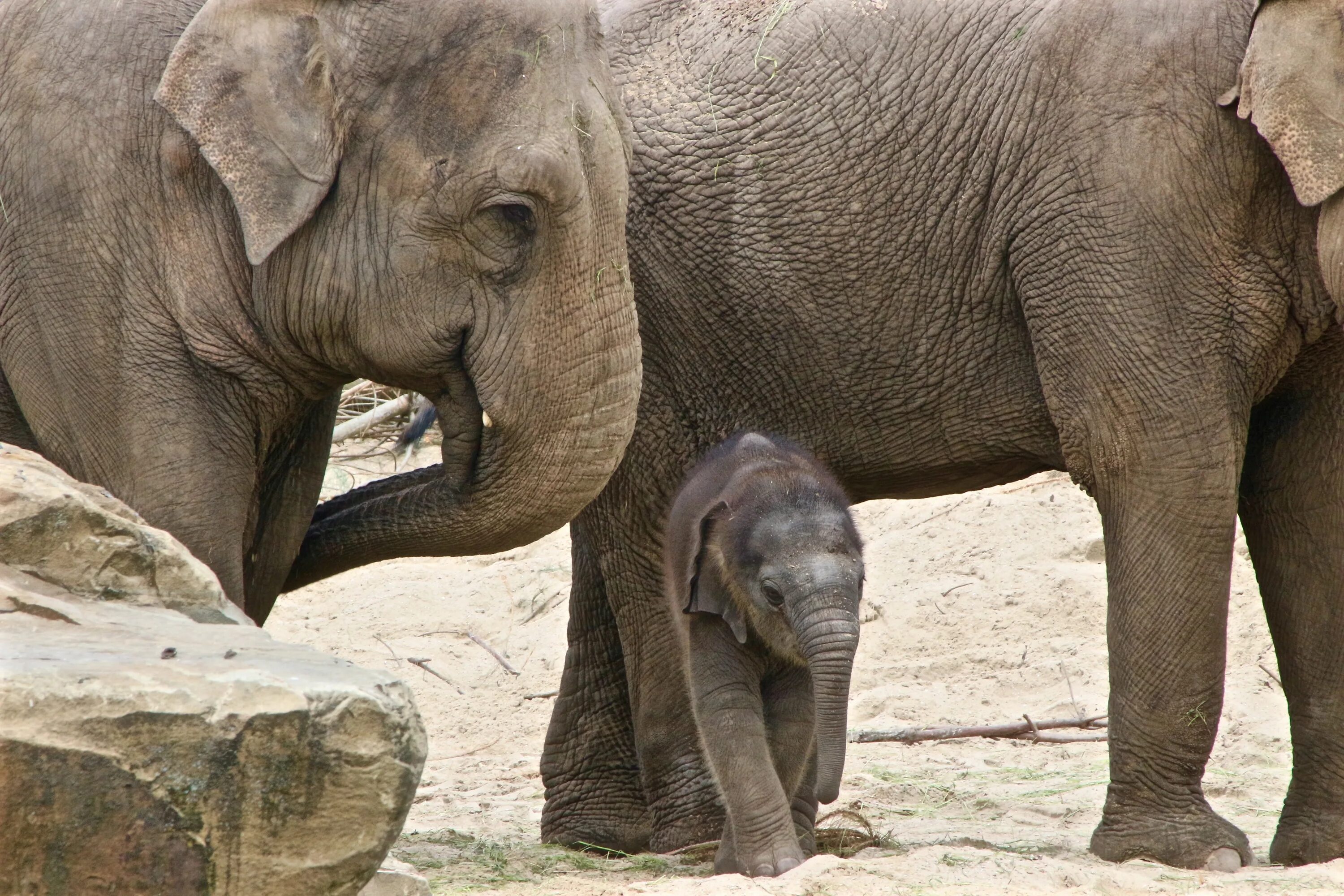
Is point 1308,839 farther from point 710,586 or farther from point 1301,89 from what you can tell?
point 1301,89

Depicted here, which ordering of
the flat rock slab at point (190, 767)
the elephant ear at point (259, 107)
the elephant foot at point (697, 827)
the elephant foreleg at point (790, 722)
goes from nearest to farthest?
the flat rock slab at point (190, 767), the elephant ear at point (259, 107), the elephant foreleg at point (790, 722), the elephant foot at point (697, 827)

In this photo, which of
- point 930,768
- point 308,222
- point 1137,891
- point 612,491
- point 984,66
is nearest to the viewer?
point 308,222

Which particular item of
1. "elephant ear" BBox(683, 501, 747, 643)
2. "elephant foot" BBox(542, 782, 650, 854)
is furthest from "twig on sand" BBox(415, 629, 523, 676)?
"elephant ear" BBox(683, 501, 747, 643)

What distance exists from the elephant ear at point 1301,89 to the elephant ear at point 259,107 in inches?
90.2

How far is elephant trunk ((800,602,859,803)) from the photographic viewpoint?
4.64 meters

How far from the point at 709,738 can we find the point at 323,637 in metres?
4.13

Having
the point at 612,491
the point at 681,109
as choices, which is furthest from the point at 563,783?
the point at 681,109

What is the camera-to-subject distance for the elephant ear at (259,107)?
4328 mm

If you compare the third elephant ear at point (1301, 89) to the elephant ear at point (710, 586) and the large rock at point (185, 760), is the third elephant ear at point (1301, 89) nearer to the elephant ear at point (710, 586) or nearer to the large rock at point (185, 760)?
the elephant ear at point (710, 586)

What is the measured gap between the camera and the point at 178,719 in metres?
3.07

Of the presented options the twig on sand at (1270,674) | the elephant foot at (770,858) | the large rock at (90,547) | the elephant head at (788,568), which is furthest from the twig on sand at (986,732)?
the large rock at (90,547)

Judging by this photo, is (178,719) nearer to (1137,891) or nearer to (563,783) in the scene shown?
(1137,891)

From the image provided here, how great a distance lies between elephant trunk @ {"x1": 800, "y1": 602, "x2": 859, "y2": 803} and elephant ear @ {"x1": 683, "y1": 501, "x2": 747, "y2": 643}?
364 millimetres

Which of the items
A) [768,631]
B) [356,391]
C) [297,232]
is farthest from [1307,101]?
[356,391]
